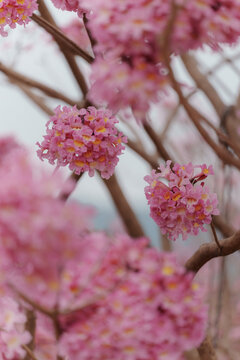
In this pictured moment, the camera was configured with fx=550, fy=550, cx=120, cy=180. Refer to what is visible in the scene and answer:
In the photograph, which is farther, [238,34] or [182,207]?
[182,207]

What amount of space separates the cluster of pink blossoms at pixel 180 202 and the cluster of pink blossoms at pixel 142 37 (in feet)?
0.65

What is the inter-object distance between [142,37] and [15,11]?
28cm

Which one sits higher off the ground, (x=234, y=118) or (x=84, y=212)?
(x=234, y=118)

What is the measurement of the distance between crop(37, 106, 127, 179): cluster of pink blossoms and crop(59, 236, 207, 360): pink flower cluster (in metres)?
0.16

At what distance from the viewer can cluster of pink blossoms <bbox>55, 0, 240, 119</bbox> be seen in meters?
0.44

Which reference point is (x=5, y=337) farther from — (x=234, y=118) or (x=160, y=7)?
(x=234, y=118)

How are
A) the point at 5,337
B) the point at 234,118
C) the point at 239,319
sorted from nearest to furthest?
1. the point at 5,337
2. the point at 234,118
3. the point at 239,319

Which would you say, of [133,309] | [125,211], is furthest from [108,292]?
[125,211]

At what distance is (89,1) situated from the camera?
47 cm

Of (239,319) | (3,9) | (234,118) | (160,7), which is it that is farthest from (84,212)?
(239,319)

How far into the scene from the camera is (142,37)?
458mm

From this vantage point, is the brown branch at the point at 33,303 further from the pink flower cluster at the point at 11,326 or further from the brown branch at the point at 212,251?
the brown branch at the point at 212,251

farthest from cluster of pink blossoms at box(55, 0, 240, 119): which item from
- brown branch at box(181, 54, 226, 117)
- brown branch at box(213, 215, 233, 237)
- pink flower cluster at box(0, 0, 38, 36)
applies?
brown branch at box(181, 54, 226, 117)

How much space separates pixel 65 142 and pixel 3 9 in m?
0.19
